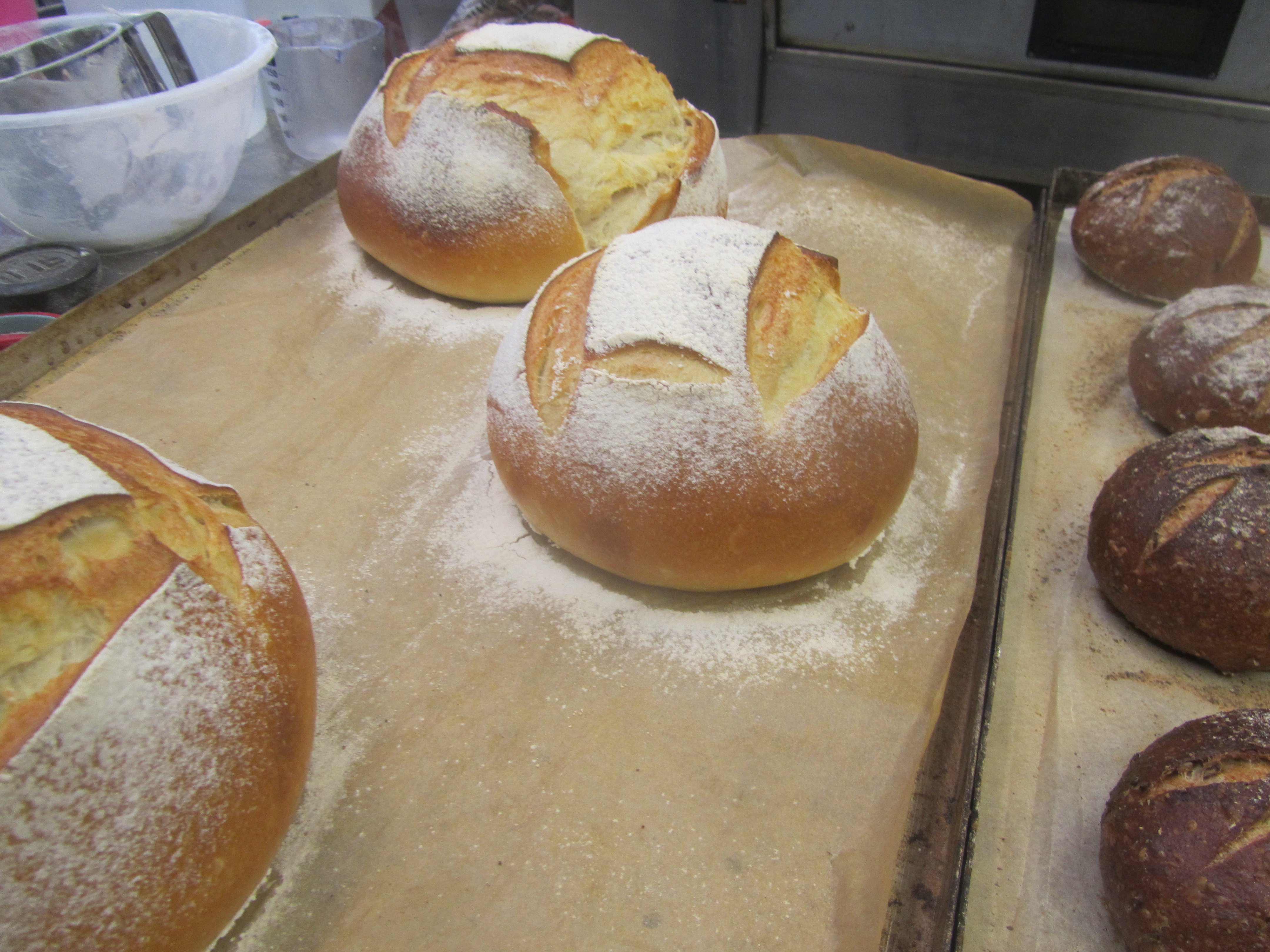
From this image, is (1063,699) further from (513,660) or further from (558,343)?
(558,343)

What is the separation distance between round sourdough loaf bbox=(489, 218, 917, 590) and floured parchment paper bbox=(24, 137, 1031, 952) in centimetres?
12

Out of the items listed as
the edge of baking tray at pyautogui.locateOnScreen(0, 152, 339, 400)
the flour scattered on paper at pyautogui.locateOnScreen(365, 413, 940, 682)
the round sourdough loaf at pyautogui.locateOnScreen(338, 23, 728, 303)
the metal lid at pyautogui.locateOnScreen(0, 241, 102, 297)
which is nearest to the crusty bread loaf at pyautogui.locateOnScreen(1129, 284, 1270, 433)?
the flour scattered on paper at pyautogui.locateOnScreen(365, 413, 940, 682)

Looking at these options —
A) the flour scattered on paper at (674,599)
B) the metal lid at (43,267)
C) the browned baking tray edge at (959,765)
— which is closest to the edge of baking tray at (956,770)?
the browned baking tray edge at (959,765)

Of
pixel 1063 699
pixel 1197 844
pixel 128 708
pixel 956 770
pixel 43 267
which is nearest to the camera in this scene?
pixel 128 708

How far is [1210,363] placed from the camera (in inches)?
63.6

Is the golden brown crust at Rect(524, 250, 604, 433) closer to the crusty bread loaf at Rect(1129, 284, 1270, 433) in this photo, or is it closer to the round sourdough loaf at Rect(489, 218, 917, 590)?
the round sourdough loaf at Rect(489, 218, 917, 590)

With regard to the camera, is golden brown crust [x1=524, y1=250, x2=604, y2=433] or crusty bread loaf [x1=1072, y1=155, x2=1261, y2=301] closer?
golden brown crust [x1=524, y1=250, x2=604, y2=433]

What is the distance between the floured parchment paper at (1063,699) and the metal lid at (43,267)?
2.03 metres

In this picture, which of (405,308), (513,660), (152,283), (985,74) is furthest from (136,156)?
(985,74)

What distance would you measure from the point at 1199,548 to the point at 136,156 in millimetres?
2293

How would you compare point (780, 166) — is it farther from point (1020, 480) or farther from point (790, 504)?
point (790, 504)

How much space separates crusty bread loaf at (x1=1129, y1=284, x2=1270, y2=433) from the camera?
5.20ft

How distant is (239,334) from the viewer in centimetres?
187

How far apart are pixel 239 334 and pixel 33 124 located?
60cm
